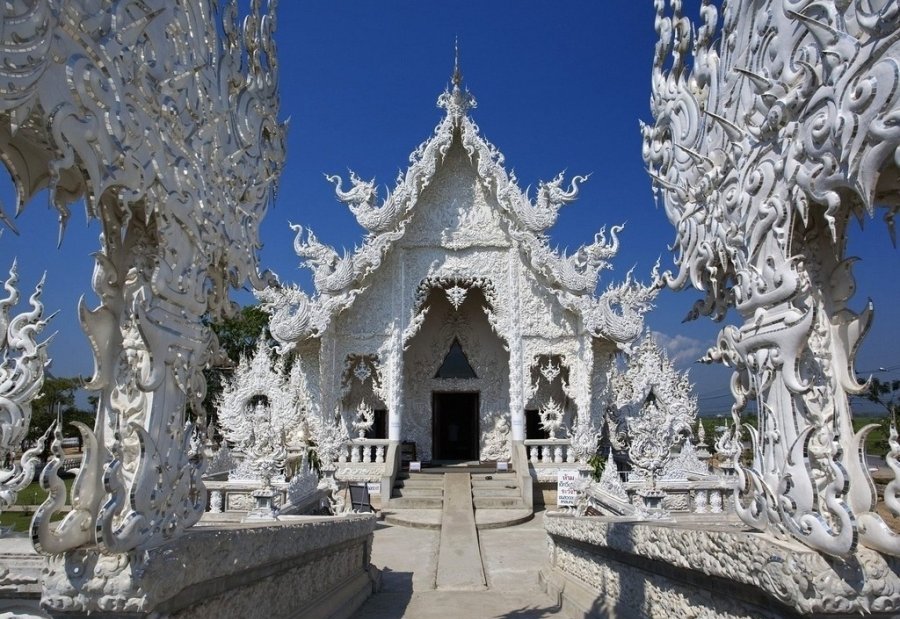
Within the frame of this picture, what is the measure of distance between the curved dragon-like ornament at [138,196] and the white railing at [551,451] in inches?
403

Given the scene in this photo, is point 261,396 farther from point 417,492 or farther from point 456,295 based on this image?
point 456,295

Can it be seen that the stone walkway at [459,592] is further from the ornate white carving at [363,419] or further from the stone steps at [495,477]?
the ornate white carving at [363,419]

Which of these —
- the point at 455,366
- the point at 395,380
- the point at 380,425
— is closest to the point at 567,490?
the point at 395,380

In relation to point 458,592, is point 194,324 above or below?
above

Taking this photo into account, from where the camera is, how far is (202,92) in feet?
9.59

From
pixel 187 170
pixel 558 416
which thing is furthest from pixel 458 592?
pixel 558 416

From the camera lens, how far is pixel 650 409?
9523 mm

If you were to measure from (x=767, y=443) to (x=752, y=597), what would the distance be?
2.06ft

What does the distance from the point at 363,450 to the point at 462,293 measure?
375 cm

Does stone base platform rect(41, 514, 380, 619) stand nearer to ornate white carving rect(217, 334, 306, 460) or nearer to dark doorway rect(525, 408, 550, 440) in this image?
ornate white carving rect(217, 334, 306, 460)

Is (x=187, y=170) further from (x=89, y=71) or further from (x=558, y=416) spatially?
(x=558, y=416)

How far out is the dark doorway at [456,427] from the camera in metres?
15.6

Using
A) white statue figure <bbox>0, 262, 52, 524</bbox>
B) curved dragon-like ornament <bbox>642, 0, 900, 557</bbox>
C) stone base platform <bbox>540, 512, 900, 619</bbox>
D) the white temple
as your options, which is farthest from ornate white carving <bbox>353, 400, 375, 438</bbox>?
curved dragon-like ornament <bbox>642, 0, 900, 557</bbox>

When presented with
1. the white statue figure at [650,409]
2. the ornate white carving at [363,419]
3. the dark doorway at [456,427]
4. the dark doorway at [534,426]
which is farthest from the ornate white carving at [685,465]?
the ornate white carving at [363,419]
